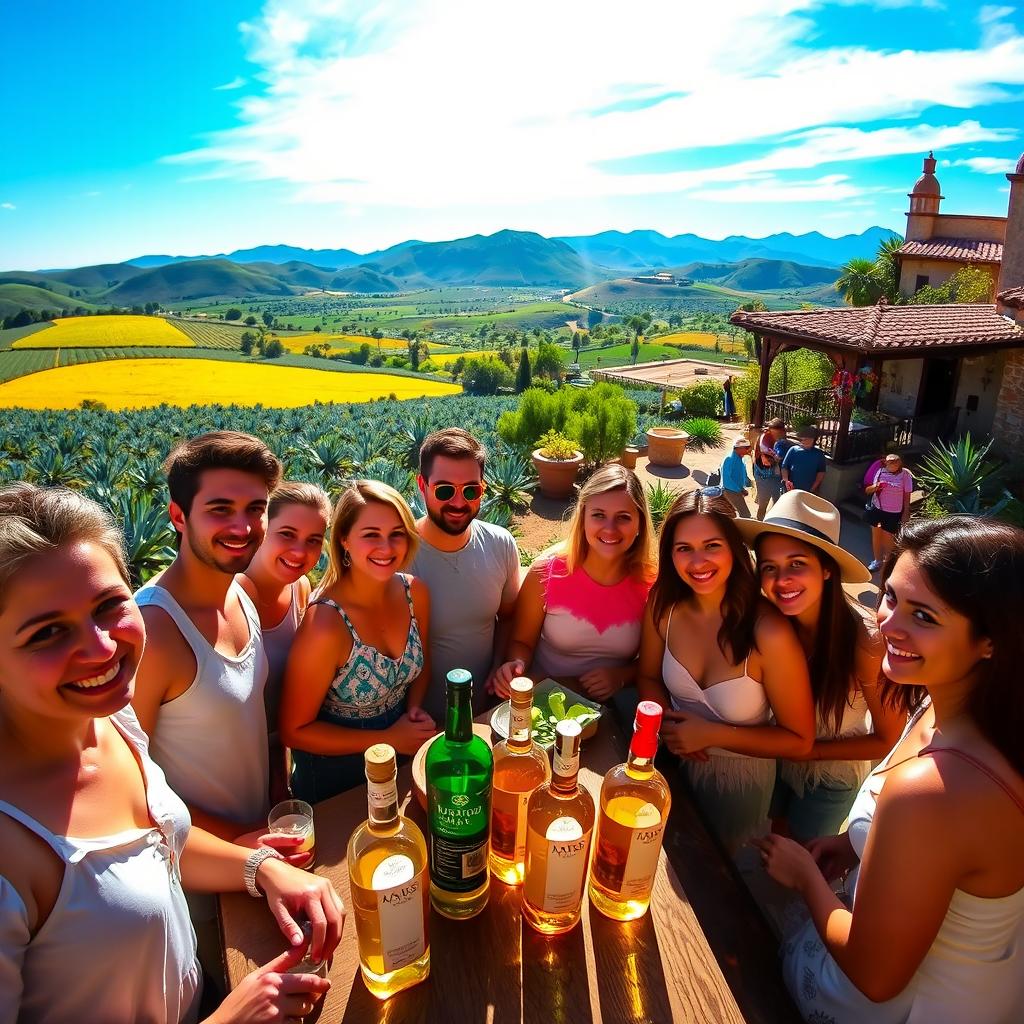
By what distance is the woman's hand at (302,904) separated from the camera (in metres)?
1.38

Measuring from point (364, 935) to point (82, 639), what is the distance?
0.79 m

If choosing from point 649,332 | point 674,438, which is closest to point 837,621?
point 674,438

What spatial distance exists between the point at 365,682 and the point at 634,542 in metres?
1.23

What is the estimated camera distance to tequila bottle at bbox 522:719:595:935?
129 cm

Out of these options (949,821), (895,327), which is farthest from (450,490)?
(895,327)

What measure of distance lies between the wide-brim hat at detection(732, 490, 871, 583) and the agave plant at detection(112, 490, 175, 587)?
220 inches

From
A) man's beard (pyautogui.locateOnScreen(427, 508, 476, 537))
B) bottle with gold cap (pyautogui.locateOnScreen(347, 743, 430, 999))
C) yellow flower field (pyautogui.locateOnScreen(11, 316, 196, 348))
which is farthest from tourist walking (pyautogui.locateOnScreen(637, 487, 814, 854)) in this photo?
yellow flower field (pyautogui.locateOnScreen(11, 316, 196, 348))

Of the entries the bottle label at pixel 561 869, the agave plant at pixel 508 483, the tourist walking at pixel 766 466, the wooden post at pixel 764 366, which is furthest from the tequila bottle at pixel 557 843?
the wooden post at pixel 764 366

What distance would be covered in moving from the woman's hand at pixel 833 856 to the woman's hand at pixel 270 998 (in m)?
1.54

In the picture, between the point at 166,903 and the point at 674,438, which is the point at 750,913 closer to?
the point at 166,903

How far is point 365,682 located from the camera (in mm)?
2230

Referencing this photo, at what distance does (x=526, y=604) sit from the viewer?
2795 millimetres

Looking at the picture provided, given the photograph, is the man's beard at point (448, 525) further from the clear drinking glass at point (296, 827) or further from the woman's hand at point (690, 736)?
the clear drinking glass at point (296, 827)

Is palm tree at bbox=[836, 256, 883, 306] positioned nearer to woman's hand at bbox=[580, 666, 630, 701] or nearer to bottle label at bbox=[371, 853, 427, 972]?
woman's hand at bbox=[580, 666, 630, 701]
